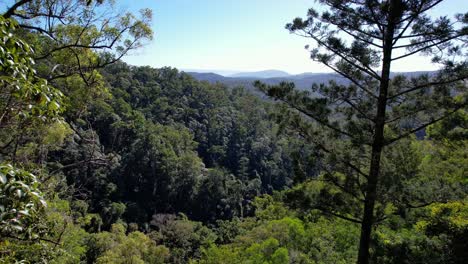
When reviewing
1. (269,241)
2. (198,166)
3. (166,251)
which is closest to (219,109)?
(198,166)

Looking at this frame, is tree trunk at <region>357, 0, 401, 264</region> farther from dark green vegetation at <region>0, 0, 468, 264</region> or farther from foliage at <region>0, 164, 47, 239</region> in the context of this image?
foliage at <region>0, 164, 47, 239</region>

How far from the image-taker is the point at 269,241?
13320mm

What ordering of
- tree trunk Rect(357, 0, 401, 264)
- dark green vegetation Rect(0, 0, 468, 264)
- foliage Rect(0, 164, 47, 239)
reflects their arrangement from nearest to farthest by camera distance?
foliage Rect(0, 164, 47, 239) → dark green vegetation Rect(0, 0, 468, 264) → tree trunk Rect(357, 0, 401, 264)

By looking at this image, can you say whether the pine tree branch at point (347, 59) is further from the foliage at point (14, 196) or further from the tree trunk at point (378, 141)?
the foliage at point (14, 196)

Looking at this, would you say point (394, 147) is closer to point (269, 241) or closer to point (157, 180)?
point (269, 241)

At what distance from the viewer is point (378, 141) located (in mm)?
5152

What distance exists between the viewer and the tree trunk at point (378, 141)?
505 centimetres

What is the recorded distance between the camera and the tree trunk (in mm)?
5047

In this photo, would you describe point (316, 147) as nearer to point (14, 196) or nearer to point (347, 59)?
point (347, 59)

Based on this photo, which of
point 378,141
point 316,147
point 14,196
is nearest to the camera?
point 14,196

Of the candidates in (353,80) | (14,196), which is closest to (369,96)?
(353,80)

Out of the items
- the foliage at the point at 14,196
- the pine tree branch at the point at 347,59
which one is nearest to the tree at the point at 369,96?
the pine tree branch at the point at 347,59

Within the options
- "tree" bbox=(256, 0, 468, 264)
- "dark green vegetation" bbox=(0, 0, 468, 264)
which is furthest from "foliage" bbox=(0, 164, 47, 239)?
"tree" bbox=(256, 0, 468, 264)

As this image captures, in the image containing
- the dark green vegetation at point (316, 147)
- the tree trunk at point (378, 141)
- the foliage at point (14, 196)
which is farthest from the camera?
the tree trunk at point (378, 141)
